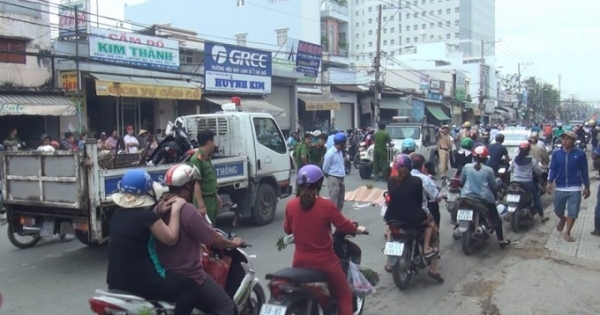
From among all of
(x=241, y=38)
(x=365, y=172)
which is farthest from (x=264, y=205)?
(x=241, y=38)

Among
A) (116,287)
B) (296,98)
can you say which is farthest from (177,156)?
(296,98)

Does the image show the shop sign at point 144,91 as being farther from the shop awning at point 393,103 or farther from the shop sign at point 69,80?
the shop awning at point 393,103

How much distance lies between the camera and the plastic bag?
494 cm

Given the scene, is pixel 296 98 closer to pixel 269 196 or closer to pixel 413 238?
pixel 269 196

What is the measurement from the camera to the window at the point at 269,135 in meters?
10.4

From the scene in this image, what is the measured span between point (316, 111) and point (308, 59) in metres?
4.54

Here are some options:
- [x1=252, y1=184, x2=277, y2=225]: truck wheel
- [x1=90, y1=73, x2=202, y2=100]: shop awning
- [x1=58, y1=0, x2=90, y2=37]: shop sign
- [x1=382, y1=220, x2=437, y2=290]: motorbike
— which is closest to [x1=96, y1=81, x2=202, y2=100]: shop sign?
[x1=90, y1=73, x2=202, y2=100]: shop awning

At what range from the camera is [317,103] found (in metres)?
30.7

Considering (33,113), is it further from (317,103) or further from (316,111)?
(316,111)

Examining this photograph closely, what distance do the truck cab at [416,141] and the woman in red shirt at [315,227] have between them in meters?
13.2

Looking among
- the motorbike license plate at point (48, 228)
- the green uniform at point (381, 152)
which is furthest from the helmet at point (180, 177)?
the green uniform at point (381, 152)

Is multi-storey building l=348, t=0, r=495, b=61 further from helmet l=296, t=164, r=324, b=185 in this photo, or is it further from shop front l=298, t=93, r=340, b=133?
helmet l=296, t=164, r=324, b=185

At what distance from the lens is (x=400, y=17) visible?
128 m

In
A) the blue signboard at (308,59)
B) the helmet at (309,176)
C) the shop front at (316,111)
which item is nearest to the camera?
the helmet at (309,176)
